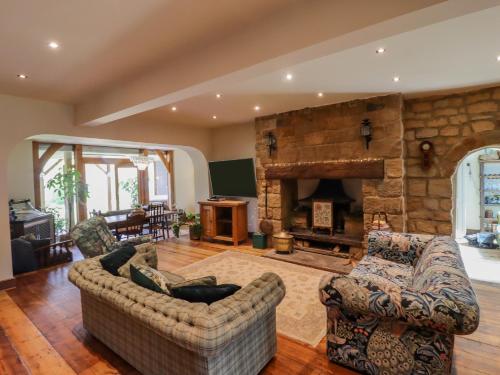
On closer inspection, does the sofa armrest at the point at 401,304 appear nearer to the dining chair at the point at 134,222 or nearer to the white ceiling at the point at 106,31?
the white ceiling at the point at 106,31

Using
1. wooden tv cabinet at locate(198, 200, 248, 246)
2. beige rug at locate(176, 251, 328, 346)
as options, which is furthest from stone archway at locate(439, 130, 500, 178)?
wooden tv cabinet at locate(198, 200, 248, 246)

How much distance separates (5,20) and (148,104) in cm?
137

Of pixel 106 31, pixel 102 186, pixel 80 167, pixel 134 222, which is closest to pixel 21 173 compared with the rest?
pixel 80 167

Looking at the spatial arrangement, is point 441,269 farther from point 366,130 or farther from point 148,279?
point 366,130

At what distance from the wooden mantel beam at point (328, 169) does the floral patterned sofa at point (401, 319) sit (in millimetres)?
2068

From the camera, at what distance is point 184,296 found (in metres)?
1.81

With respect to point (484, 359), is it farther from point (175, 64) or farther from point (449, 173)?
point (175, 64)

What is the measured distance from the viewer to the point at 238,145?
622 cm

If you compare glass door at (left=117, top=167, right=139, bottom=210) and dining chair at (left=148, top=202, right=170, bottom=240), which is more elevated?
glass door at (left=117, top=167, right=139, bottom=210)

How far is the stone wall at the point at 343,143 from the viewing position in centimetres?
398

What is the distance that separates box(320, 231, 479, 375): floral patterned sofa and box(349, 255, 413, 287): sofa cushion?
14.7 inches

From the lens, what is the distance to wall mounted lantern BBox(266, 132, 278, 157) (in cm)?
521

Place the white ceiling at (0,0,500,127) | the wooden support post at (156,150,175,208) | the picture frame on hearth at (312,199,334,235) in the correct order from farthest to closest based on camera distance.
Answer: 1. the wooden support post at (156,150,175,208)
2. the picture frame on hearth at (312,199,334,235)
3. the white ceiling at (0,0,500,127)

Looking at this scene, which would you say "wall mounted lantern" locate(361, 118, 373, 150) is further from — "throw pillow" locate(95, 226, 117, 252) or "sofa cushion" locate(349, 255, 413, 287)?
"throw pillow" locate(95, 226, 117, 252)
